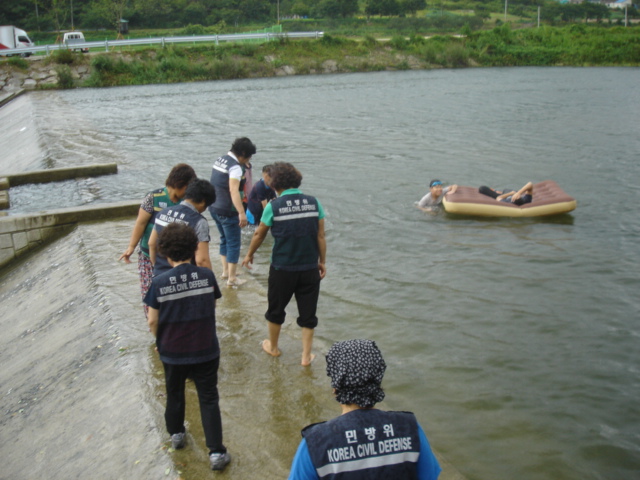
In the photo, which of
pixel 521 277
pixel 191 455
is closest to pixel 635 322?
pixel 521 277

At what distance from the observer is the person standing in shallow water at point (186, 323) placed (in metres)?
4.33

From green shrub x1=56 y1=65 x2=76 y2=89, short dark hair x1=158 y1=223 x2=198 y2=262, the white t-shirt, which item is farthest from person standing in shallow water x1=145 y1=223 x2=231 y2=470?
green shrub x1=56 y1=65 x2=76 y2=89

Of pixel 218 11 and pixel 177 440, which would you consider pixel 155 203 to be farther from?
pixel 218 11

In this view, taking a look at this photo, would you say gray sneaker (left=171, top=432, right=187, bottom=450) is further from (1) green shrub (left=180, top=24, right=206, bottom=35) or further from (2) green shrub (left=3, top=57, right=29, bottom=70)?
(1) green shrub (left=180, top=24, right=206, bottom=35)

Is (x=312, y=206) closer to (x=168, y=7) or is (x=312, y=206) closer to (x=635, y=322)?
(x=635, y=322)

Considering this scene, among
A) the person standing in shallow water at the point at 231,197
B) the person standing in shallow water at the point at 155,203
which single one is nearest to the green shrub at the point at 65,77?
the person standing in shallow water at the point at 231,197

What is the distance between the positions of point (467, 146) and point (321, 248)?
1674 cm

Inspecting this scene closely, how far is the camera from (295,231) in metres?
5.62

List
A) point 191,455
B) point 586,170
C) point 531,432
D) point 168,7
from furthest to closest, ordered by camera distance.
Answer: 1. point 168,7
2. point 586,170
3. point 531,432
4. point 191,455

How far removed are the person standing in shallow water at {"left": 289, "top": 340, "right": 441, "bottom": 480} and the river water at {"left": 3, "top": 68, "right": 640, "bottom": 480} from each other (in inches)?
112

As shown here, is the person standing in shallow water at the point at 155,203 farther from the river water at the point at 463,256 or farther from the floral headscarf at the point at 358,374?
the floral headscarf at the point at 358,374

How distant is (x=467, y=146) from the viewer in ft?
70.6

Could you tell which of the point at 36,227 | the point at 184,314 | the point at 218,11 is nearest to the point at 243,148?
the point at 184,314

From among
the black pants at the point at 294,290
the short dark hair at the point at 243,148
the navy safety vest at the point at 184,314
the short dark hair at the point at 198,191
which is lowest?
the black pants at the point at 294,290
